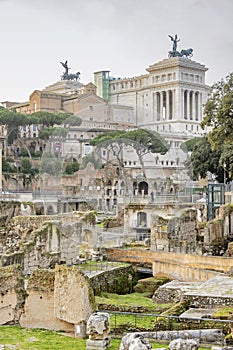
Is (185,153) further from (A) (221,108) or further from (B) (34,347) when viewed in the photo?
(B) (34,347)

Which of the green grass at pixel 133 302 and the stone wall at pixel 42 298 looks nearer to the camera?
the stone wall at pixel 42 298

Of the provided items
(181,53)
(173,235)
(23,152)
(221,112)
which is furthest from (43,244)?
(181,53)

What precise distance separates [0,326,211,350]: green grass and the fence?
365 millimetres

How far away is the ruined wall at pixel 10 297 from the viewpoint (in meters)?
14.5

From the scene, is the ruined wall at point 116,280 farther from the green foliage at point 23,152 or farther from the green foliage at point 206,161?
the green foliage at point 23,152

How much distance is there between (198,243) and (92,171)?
1162 inches

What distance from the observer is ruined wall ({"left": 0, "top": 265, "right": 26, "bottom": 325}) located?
47.4ft

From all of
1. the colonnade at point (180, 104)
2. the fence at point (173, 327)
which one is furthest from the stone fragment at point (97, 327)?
the colonnade at point (180, 104)

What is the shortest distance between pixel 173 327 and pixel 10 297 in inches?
145

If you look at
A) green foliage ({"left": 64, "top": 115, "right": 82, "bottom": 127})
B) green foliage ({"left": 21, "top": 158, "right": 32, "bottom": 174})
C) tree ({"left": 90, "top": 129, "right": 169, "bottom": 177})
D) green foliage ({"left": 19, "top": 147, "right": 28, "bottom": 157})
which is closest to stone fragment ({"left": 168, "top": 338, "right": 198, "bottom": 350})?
tree ({"left": 90, "top": 129, "right": 169, "bottom": 177})

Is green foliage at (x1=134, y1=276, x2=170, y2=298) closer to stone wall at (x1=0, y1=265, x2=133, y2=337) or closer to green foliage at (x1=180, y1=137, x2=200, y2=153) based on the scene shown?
stone wall at (x1=0, y1=265, x2=133, y2=337)

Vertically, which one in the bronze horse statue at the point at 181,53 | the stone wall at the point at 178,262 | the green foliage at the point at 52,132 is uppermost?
the bronze horse statue at the point at 181,53

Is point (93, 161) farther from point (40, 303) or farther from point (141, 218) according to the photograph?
point (40, 303)

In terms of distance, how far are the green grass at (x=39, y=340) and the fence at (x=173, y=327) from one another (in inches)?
14.4
